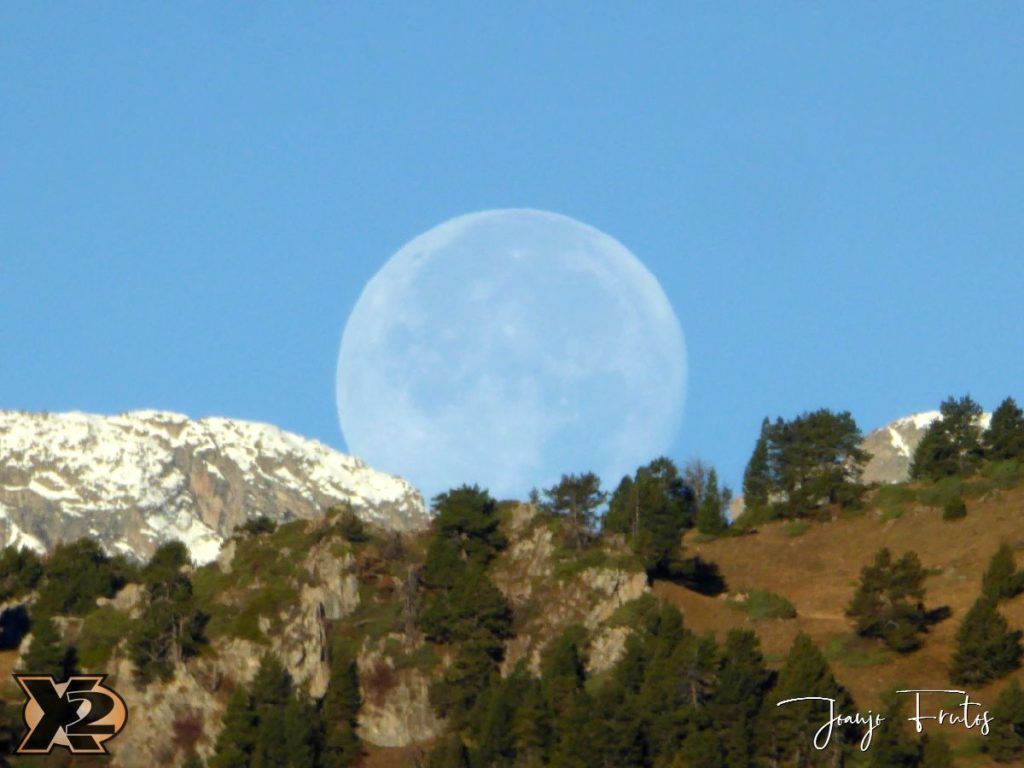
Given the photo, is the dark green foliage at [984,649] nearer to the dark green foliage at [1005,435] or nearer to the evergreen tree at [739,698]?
the evergreen tree at [739,698]

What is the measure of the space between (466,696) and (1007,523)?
39.0 metres

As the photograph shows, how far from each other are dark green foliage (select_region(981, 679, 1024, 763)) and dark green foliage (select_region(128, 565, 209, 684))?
43436 millimetres

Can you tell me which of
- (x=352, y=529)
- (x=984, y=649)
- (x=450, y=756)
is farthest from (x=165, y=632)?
(x=984, y=649)

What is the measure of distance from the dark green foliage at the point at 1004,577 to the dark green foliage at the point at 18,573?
59.7 meters

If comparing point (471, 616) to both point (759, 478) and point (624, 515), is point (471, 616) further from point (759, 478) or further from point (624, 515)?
point (759, 478)

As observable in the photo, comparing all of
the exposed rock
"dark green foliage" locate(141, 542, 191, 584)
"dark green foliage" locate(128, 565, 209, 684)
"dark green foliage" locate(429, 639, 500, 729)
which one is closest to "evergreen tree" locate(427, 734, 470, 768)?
"dark green foliage" locate(429, 639, 500, 729)

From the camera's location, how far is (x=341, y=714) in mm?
99188

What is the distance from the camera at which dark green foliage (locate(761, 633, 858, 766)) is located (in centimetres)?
8538

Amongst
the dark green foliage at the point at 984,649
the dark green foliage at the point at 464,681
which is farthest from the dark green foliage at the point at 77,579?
the dark green foliage at the point at 984,649

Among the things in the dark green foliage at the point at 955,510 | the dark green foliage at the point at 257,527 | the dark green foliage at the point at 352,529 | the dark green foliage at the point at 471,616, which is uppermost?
the dark green foliage at the point at 955,510

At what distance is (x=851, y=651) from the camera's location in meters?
101

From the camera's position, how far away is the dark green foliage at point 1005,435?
13275 cm

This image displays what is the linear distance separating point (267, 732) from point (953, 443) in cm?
6325

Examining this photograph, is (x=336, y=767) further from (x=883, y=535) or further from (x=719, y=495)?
(x=719, y=495)
